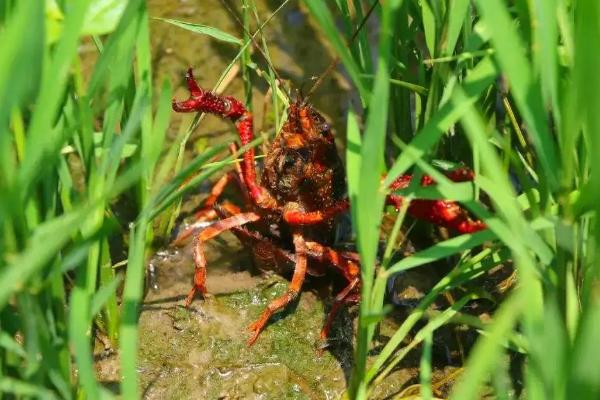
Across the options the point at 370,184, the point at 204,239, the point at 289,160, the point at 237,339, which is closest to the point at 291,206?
the point at 289,160

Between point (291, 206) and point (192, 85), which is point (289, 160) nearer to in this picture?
point (291, 206)

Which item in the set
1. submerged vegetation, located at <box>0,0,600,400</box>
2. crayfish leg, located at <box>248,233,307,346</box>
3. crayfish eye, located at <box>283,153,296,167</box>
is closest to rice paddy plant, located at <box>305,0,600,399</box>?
submerged vegetation, located at <box>0,0,600,400</box>

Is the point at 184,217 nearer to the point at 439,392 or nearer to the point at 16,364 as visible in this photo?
the point at 439,392

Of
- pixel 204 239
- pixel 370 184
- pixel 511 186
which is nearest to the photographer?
pixel 370 184

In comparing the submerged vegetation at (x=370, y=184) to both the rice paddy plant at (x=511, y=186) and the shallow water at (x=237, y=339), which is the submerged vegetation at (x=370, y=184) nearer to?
the rice paddy plant at (x=511, y=186)

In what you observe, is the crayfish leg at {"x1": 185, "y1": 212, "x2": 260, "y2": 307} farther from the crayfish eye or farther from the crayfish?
the crayfish eye

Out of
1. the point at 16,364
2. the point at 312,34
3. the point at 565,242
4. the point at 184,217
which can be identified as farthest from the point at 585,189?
the point at 312,34
